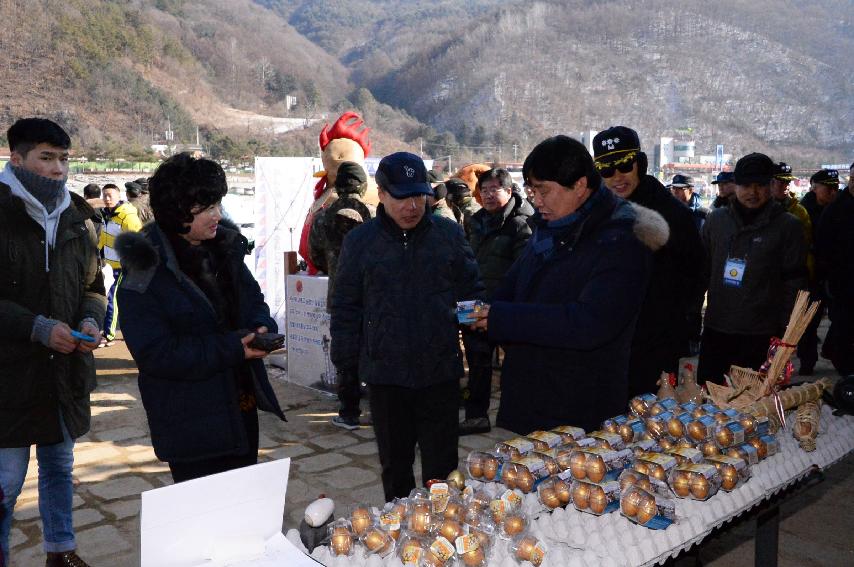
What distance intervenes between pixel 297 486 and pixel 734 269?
3.08 m

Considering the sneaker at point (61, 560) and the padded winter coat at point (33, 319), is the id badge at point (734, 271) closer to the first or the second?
the padded winter coat at point (33, 319)

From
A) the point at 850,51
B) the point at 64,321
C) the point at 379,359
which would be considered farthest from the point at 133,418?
the point at 850,51

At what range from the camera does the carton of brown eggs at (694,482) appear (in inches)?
83.7

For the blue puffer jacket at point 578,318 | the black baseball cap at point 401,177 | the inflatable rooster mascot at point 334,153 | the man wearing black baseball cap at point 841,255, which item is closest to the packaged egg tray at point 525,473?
the blue puffer jacket at point 578,318

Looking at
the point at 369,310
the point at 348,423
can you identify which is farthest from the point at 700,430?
the point at 348,423

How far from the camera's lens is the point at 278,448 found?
5.12m

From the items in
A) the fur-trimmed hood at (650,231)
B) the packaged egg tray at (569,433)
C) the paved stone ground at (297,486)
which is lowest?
the paved stone ground at (297,486)

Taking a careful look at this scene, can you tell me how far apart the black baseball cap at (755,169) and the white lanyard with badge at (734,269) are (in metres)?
0.39

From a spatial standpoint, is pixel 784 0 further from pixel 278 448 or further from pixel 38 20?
pixel 278 448

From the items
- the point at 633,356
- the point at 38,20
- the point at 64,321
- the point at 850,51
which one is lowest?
the point at 633,356

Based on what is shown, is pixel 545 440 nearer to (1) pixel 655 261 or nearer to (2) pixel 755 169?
(1) pixel 655 261

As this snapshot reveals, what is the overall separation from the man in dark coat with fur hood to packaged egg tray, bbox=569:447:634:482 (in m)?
0.31

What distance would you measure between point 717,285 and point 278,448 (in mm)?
3230

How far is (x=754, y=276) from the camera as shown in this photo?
14.2 feet
